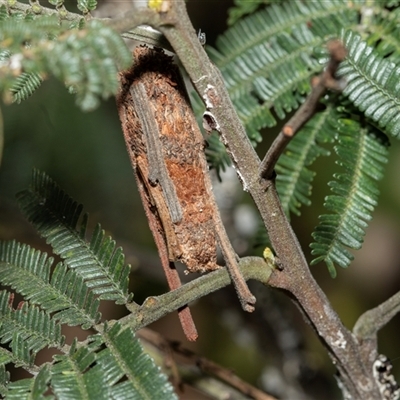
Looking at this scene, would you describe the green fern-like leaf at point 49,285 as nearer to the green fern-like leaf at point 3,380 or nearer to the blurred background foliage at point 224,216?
the green fern-like leaf at point 3,380

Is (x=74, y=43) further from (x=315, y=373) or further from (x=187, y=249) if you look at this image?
(x=315, y=373)

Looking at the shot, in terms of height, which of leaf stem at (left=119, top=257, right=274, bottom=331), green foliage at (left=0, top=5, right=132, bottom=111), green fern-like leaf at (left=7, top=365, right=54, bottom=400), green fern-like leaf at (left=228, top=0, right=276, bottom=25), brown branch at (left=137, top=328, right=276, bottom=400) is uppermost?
green foliage at (left=0, top=5, right=132, bottom=111)

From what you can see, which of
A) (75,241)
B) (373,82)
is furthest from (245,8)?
(75,241)

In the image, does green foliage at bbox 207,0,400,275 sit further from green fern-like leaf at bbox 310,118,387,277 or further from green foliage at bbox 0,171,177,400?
green foliage at bbox 0,171,177,400

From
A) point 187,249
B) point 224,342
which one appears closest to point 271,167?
point 187,249

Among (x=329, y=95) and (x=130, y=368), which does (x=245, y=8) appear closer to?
(x=329, y=95)

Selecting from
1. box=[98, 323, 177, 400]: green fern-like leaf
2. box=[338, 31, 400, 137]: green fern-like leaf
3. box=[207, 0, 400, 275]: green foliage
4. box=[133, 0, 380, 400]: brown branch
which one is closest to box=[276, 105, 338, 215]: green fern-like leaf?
box=[207, 0, 400, 275]: green foliage
